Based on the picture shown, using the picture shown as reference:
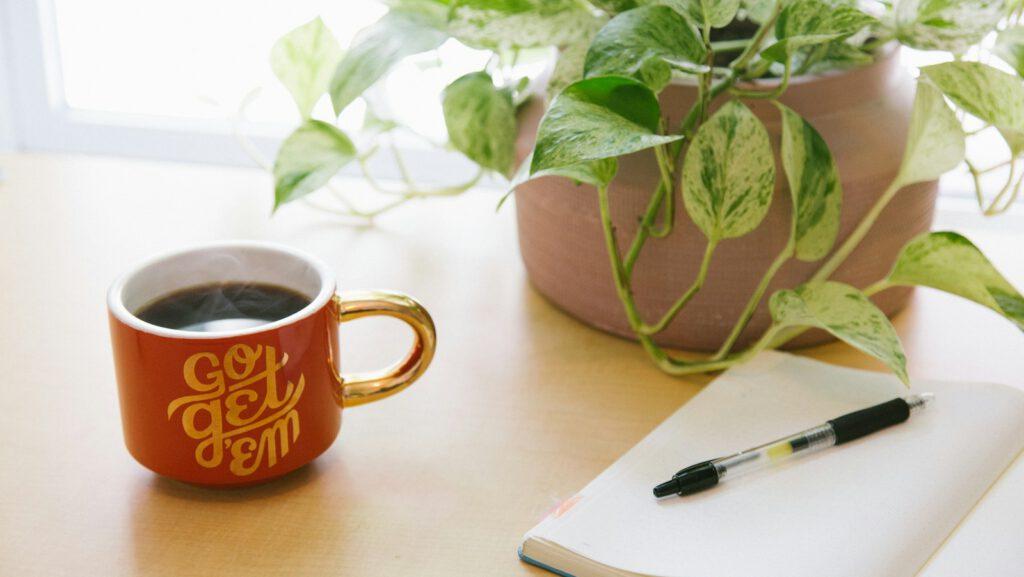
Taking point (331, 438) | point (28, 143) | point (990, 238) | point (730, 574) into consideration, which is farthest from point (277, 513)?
point (28, 143)

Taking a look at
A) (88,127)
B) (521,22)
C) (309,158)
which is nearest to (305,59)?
(309,158)

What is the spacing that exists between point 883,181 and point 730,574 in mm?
265

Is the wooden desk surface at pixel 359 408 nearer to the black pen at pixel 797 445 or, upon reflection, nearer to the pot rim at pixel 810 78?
the black pen at pixel 797 445

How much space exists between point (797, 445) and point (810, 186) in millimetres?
139

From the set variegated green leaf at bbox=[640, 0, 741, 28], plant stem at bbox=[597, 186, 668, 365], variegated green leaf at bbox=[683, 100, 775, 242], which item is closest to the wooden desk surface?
plant stem at bbox=[597, 186, 668, 365]

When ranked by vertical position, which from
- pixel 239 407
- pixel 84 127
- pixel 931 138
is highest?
pixel 931 138

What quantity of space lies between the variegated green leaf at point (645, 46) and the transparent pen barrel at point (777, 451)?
7.4 inches

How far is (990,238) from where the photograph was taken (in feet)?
2.82

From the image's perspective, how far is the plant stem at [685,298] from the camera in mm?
605

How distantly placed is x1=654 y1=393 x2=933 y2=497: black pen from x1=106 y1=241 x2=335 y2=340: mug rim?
18cm

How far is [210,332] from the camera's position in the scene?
1.68 feet

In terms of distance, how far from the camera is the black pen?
54 centimetres

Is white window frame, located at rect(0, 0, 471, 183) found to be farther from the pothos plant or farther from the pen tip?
the pen tip

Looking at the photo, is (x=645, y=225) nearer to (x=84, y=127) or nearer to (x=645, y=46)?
(x=645, y=46)
